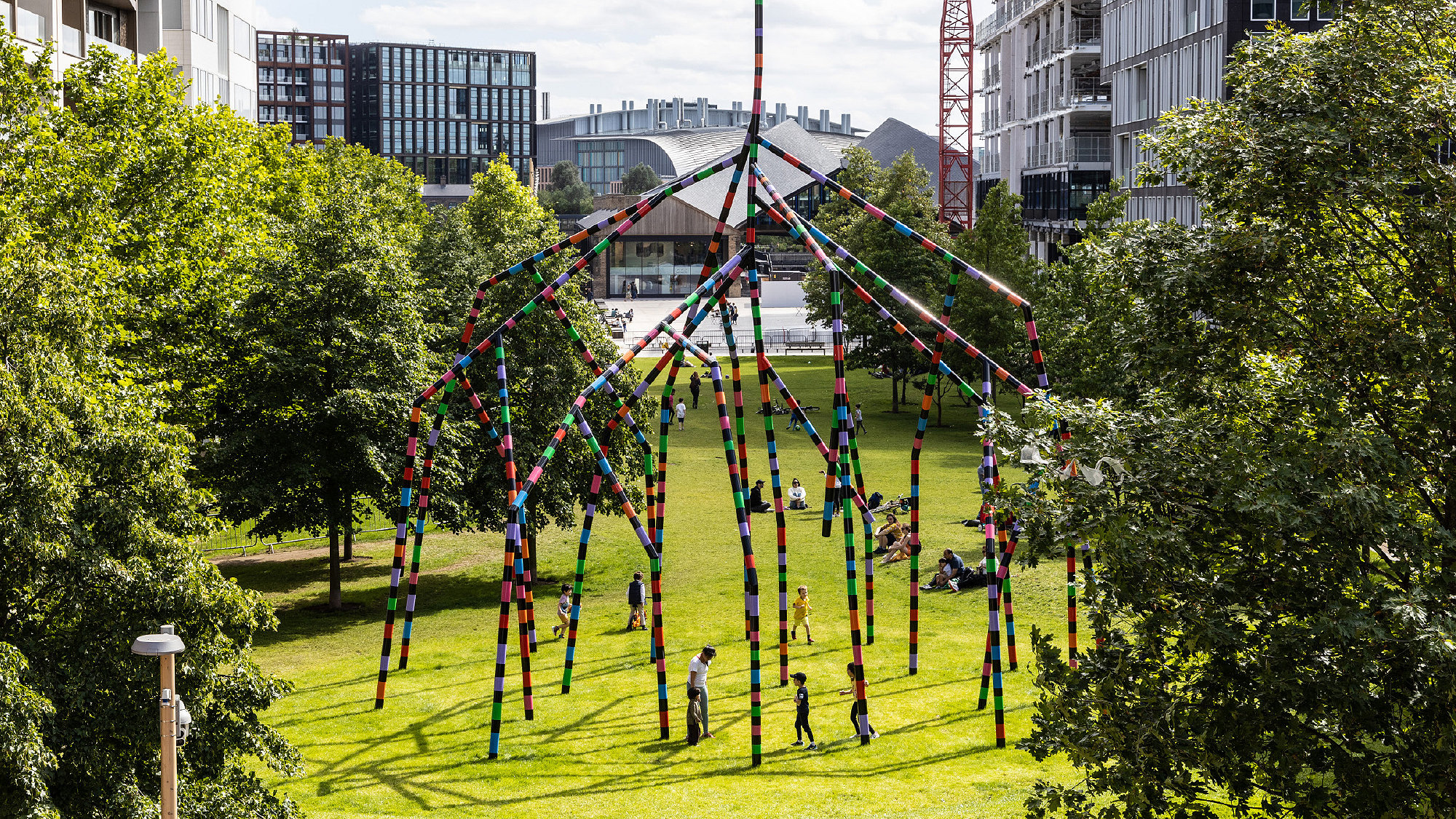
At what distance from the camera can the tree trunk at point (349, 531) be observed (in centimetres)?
2942

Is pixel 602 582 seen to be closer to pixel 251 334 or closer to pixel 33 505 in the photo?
pixel 251 334

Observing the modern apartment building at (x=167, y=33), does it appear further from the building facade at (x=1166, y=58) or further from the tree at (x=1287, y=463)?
the building facade at (x=1166, y=58)

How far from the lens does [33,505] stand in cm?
1267

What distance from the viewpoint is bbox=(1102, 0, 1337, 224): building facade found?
55000 mm

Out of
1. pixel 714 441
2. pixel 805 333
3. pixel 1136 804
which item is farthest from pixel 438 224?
pixel 1136 804

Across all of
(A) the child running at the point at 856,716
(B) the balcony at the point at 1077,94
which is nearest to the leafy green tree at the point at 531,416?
(A) the child running at the point at 856,716

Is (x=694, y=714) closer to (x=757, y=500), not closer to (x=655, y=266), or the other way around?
(x=757, y=500)

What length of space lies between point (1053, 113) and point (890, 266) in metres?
27.4

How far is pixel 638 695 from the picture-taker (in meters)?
23.1

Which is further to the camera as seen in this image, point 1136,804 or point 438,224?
point 438,224

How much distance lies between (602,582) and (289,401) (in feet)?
30.1

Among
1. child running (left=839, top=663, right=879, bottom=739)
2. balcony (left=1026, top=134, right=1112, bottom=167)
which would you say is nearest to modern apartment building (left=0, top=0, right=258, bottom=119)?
child running (left=839, top=663, right=879, bottom=739)

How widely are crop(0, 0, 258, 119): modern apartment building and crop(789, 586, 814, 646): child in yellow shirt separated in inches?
A: 973

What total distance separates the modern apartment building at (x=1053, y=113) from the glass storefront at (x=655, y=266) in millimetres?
32629
